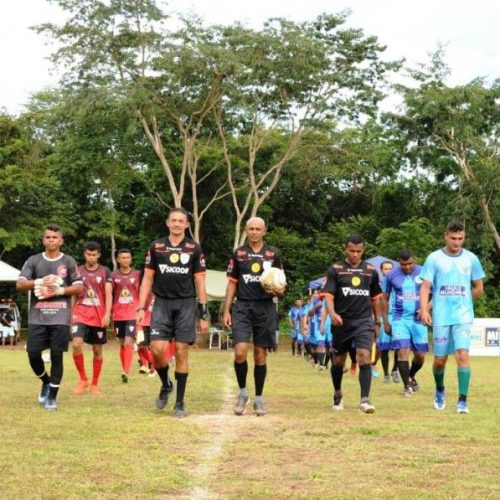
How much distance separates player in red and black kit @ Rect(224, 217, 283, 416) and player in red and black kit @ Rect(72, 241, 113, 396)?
312cm

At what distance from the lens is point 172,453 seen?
7180 millimetres

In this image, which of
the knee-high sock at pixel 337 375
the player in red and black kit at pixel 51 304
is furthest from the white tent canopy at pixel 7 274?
the knee-high sock at pixel 337 375

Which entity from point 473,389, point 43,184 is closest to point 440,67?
point 43,184

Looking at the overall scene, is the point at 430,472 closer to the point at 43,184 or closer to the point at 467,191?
the point at 467,191

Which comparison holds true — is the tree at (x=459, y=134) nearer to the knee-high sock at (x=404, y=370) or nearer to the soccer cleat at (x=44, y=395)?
Result: the knee-high sock at (x=404, y=370)

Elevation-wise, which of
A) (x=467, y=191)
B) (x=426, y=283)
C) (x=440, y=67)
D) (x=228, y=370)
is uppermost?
(x=440, y=67)

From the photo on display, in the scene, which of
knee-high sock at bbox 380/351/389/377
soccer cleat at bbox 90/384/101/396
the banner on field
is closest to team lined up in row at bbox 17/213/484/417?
soccer cleat at bbox 90/384/101/396

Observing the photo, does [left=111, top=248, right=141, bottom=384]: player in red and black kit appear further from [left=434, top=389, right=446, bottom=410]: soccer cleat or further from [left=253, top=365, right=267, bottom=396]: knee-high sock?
[left=434, top=389, right=446, bottom=410]: soccer cleat

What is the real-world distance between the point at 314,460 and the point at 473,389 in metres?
7.96

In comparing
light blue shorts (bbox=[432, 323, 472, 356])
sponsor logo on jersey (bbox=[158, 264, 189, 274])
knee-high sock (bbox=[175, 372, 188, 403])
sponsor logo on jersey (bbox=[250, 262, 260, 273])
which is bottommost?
knee-high sock (bbox=[175, 372, 188, 403])

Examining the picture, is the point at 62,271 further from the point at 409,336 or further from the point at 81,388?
the point at 409,336

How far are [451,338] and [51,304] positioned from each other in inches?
176

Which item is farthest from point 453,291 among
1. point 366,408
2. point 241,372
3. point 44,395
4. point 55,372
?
point 44,395

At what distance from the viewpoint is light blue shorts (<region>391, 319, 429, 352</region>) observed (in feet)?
43.1
